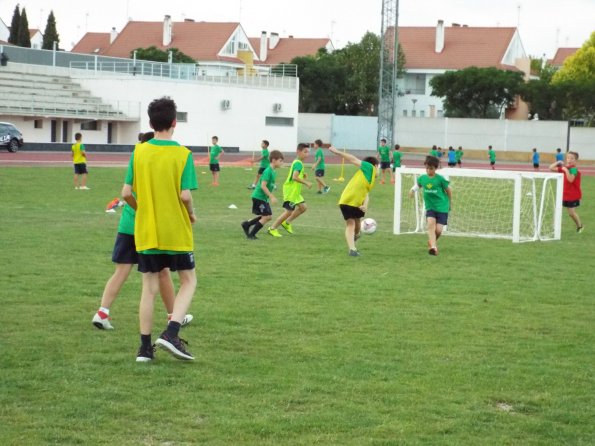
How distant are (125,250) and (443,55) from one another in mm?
92992

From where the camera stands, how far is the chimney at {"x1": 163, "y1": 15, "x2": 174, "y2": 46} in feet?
337

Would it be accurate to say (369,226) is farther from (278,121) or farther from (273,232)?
(278,121)

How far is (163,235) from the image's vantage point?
750cm

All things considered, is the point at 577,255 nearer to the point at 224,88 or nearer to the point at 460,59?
the point at 224,88

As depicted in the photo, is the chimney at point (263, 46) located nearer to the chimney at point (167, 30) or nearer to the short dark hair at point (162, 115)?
the chimney at point (167, 30)

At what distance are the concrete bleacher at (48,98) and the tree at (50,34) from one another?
38.0 metres

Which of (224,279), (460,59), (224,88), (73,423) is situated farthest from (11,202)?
(460,59)

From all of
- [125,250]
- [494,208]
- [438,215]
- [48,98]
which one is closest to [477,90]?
[48,98]

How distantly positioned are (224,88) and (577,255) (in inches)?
2089

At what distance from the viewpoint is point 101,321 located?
29.6 ft

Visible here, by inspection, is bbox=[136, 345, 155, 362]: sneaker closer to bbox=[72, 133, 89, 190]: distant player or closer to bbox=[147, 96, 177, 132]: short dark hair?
bbox=[147, 96, 177, 132]: short dark hair

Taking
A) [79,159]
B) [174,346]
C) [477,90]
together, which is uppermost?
[477,90]

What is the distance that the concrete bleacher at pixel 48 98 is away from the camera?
5559cm

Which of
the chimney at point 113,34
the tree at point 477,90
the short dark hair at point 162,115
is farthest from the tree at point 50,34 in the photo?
the short dark hair at point 162,115
